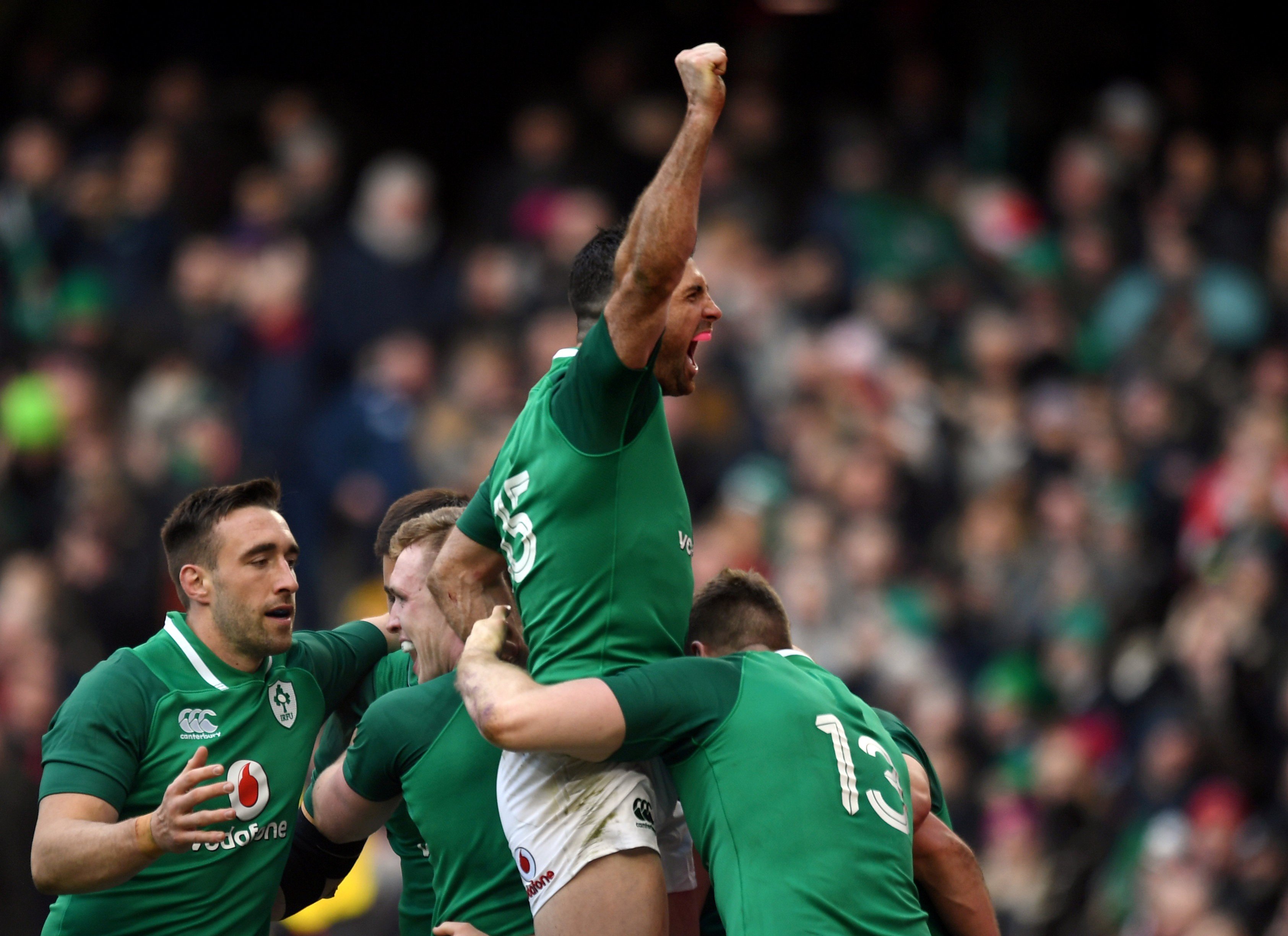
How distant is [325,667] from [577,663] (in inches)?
54.8

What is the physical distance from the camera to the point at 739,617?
459 cm

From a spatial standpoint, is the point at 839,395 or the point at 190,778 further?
the point at 839,395

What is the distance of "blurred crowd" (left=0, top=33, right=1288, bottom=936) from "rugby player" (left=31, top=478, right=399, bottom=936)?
478 centimetres

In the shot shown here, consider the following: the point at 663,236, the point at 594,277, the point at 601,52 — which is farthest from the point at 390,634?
the point at 601,52

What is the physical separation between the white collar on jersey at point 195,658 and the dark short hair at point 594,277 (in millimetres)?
1534

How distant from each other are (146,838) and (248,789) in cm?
59

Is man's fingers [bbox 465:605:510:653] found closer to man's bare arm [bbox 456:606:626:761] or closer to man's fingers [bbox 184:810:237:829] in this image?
man's bare arm [bbox 456:606:626:761]

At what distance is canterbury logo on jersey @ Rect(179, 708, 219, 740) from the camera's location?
4688mm

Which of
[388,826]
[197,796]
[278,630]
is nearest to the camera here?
[197,796]

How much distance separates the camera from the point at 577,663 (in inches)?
160

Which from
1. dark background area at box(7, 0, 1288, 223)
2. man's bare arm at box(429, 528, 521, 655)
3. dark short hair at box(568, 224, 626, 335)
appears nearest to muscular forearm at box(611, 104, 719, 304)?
dark short hair at box(568, 224, 626, 335)

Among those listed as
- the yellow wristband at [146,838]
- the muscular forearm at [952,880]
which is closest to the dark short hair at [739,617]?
the muscular forearm at [952,880]

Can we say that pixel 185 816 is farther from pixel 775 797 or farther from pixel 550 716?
pixel 775 797

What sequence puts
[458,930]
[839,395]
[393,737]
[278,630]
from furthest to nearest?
[839,395] → [278,630] → [393,737] → [458,930]
